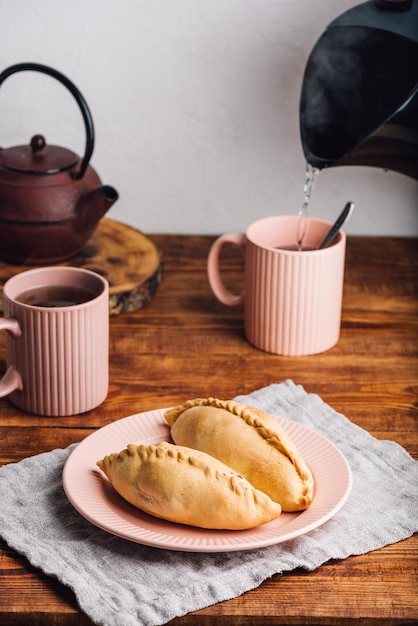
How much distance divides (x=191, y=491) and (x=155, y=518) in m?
0.05

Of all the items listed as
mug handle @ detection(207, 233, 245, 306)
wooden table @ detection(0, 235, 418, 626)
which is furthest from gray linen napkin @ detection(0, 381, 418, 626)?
mug handle @ detection(207, 233, 245, 306)

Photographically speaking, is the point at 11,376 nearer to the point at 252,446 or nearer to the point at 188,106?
the point at 252,446

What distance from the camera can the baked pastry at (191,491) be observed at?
27.5 inches

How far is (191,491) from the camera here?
71cm

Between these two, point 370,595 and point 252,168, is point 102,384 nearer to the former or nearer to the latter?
point 370,595

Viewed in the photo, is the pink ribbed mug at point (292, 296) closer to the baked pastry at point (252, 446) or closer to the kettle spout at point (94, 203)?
the kettle spout at point (94, 203)

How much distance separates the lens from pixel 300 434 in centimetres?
84

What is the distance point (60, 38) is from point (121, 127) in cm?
15

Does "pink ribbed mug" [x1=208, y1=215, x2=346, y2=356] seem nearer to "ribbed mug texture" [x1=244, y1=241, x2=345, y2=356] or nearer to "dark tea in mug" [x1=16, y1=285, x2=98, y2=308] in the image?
"ribbed mug texture" [x1=244, y1=241, x2=345, y2=356]

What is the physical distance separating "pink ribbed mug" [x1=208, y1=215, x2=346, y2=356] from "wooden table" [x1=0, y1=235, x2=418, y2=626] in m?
0.02

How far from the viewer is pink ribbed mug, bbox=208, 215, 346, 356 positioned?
1044mm

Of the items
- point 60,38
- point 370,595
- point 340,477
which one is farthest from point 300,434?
point 60,38

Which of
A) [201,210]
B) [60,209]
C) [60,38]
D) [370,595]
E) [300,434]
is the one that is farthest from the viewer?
[201,210]

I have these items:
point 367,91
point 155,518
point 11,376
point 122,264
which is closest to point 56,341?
point 11,376
